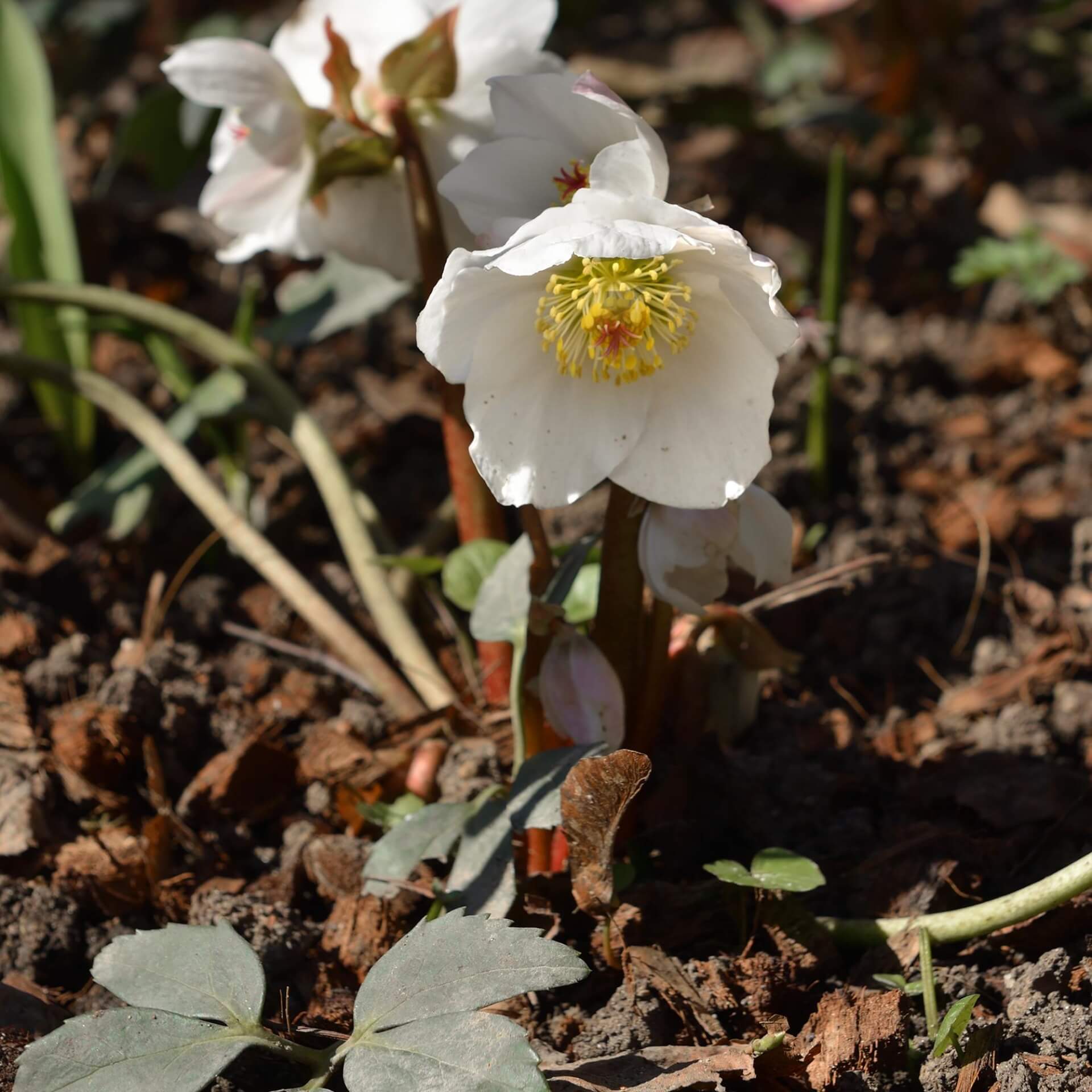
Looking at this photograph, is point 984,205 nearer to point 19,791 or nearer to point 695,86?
point 695,86

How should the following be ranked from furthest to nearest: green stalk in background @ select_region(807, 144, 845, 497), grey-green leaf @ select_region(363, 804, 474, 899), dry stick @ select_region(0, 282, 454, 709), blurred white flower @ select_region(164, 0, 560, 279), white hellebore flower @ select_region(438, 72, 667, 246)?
green stalk in background @ select_region(807, 144, 845, 497)
dry stick @ select_region(0, 282, 454, 709)
blurred white flower @ select_region(164, 0, 560, 279)
grey-green leaf @ select_region(363, 804, 474, 899)
white hellebore flower @ select_region(438, 72, 667, 246)

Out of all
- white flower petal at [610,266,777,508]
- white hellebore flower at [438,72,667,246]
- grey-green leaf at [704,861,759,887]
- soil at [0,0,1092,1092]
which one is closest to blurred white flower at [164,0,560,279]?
white hellebore flower at [438,72,667,246]

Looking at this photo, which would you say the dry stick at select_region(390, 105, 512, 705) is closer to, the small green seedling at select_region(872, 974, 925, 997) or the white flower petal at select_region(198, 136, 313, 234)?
the white flower petal at select_region(198, 136, 313, 234)

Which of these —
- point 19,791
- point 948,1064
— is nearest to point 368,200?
point 19,791

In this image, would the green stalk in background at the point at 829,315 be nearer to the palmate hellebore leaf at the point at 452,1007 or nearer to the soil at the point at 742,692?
the soil at the point at 742,692

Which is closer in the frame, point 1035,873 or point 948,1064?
point 948,1064

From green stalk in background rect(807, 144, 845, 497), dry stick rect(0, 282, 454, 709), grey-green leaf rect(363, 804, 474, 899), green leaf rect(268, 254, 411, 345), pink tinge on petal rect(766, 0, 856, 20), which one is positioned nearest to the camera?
grey-green leaf rect(363, 804, 474, 899)

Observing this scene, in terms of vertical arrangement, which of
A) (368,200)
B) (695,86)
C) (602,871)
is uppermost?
(368,200)
